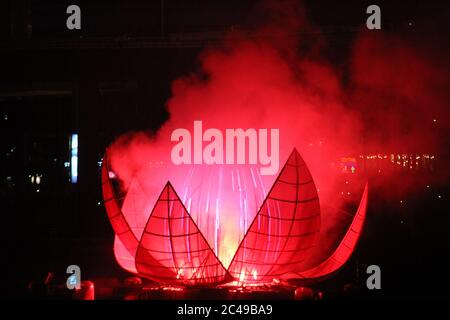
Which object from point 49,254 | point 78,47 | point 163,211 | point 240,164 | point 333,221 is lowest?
point 49,254

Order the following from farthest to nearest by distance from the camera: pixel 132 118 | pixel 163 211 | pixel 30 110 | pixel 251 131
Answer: pixel 30 110 → pixel 132 118 → pixel 251 131 → pixel 163 211

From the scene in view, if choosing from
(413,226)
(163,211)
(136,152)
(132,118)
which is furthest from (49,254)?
(413,226)

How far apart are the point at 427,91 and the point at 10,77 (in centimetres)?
Answer: 719

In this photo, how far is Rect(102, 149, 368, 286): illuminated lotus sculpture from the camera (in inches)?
148

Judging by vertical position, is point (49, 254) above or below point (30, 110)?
below

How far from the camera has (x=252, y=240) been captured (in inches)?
151

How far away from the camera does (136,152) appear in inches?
308

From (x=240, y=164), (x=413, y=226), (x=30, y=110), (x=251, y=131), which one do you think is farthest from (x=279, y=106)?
(x=30, y=110)

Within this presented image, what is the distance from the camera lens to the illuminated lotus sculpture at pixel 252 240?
3.77 m

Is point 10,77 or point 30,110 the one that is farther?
point 30,110

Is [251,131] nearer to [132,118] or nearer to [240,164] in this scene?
[240,164]

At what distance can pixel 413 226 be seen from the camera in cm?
856

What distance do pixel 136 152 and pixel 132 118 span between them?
7.48 ft

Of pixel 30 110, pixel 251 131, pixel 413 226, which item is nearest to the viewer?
pixel 251 131
